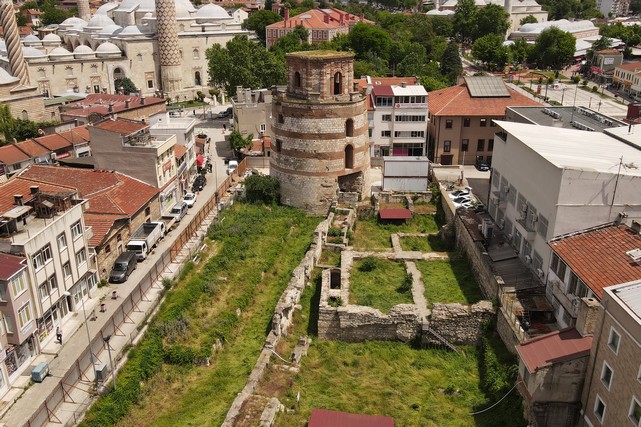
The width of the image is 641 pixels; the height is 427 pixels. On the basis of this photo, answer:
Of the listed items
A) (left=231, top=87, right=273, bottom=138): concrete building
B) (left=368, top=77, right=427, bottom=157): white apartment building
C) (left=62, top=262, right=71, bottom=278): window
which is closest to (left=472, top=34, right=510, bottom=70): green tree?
(left=368, top=77, right=427, bottom=157): white apartment building

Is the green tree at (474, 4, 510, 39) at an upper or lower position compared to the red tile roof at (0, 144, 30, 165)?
upper

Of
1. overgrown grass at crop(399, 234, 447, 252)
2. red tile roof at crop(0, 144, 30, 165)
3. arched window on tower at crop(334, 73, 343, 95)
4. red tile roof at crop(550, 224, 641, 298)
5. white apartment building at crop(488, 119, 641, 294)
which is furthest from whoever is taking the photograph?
red tile roof at crop(0, 144, 30, 165)

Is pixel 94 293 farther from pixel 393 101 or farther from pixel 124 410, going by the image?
pixel 393 101

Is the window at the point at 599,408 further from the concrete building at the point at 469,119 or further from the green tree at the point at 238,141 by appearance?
the green tree at the point at 238,141

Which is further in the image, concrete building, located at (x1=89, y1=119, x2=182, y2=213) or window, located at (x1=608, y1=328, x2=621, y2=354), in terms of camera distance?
concrete building, located at (x1=89, y1=119, x2=182, y2=213)

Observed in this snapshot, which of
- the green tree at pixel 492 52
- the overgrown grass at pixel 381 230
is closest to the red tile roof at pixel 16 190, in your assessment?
the overgrown grass at pixel 381 230

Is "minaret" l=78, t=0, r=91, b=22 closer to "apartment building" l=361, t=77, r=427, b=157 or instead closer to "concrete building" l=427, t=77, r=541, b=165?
"apartment building" l=361, t=77, r=427, b=157

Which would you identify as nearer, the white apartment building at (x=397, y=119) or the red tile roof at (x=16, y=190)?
the red tile roof at (x=16, y=190)

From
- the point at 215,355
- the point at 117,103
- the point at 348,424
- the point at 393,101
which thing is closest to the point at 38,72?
the point at 117,103
